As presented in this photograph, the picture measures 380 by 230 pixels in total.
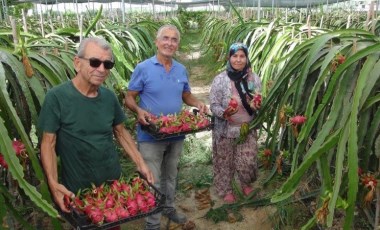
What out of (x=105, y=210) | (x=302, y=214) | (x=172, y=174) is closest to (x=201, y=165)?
(x=172, y=174)

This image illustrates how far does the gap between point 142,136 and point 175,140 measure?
195 millimetres

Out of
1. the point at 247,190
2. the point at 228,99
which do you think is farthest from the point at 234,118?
the point at 247,190

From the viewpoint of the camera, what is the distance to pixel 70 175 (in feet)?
5.13

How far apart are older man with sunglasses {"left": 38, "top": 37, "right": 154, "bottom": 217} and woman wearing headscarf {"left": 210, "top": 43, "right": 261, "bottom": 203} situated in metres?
0.95

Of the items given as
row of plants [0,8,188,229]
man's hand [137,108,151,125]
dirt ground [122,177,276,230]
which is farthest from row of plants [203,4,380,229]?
row of plants [0,8,188,229]

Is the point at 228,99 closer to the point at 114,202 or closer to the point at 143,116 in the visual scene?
the point at 143,116

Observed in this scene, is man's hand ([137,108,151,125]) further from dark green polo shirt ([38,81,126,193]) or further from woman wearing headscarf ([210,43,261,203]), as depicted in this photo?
woman wearing headscarf ([210,43,261,203])

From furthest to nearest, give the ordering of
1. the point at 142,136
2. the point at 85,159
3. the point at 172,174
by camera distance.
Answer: the point at 172,174, the point at 142,136, the point at 85,159

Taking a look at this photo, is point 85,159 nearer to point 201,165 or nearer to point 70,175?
point 70,175

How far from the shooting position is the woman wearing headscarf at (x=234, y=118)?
2.45m

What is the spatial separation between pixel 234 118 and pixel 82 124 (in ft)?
3.99

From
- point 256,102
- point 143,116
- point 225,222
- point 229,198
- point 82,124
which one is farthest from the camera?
point 229,198

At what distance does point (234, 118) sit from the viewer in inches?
99.2

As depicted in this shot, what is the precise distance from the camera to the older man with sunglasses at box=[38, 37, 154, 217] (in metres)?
1.45
